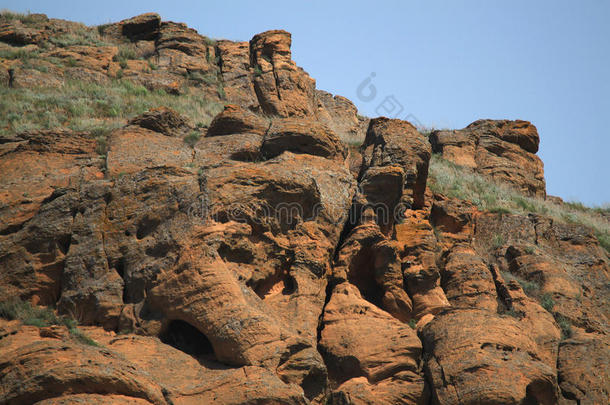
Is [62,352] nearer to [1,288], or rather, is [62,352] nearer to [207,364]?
[207,364]

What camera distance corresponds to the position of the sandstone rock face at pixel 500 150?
2533 cm

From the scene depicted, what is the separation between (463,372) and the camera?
394 inches

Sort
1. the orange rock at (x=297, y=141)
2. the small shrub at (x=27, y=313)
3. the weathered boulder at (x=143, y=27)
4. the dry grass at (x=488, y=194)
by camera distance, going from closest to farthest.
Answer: the small shrub at (x=27, y=313), the orange rock at (x=297, y=141), the dry grass at (x=488, y=194), the weathered boulder at (x=143, y=27)

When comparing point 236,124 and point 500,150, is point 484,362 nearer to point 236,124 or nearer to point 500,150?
point 236,124

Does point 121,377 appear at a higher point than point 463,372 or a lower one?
lower

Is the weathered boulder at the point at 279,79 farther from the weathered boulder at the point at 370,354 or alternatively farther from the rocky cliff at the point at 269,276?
the weathered boulder at the point at 370,354

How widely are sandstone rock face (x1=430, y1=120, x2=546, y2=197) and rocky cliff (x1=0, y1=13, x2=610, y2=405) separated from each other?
27.0ft

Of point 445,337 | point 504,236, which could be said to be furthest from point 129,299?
point 504,236

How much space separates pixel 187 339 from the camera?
10.2 meters

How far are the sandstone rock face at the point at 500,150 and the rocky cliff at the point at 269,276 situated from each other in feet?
27.0

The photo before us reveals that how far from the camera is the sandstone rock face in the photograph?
25.3m

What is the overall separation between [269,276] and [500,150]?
18.1m

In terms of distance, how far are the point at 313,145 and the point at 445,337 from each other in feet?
17.8

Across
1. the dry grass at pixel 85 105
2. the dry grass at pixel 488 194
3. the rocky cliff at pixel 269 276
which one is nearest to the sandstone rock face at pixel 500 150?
the dry grass at pixel 488 194
